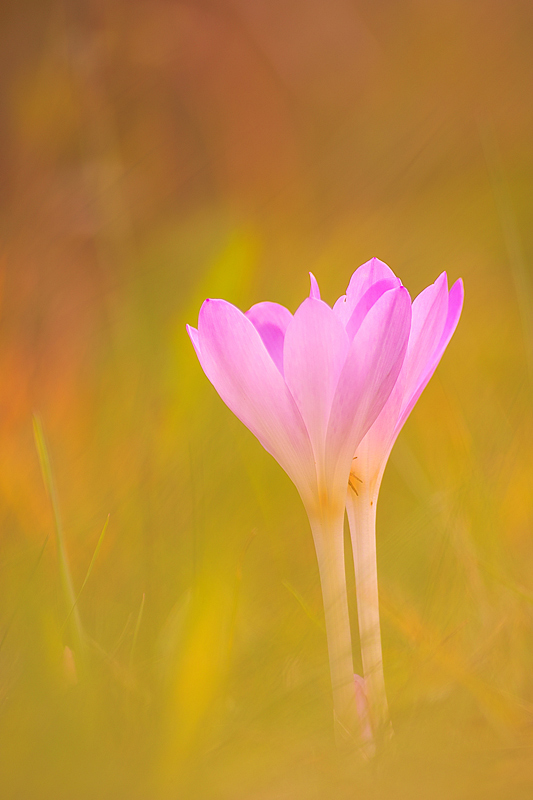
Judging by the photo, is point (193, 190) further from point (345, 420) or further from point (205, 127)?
point (345, 420)

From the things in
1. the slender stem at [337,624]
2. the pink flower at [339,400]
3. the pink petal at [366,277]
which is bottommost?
the slender stem at [337,624]

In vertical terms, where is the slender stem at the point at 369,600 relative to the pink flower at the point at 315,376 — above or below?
below
